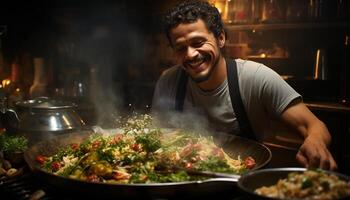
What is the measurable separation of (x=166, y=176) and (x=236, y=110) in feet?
4.43

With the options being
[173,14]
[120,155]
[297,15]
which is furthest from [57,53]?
[120,155]

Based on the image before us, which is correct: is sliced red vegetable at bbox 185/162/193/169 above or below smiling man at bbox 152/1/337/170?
below

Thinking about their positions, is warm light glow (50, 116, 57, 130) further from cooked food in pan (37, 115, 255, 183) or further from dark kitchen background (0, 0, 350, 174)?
dark kitchen background (0, 0, 350, 174)

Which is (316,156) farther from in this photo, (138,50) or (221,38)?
(138,50)

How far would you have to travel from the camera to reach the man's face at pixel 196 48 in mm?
3189

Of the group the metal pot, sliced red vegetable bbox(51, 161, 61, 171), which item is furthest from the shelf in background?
sliced red vegetable bbox(51, 161, 61, 171)

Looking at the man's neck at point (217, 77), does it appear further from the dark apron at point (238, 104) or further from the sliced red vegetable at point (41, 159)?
the sliced red vegetable at point (41, 159)

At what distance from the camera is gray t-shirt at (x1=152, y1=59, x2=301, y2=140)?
3.18 metres

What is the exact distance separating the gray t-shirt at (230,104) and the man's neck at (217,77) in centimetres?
4

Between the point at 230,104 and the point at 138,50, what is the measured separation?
544 centimetres

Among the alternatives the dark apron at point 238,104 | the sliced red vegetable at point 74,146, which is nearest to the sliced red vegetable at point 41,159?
the sliced red vegetable at point 74,146

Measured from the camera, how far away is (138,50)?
8516 mm

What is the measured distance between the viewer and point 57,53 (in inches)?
330

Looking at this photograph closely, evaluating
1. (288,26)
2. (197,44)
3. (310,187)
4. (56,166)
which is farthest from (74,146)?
(288,26)
